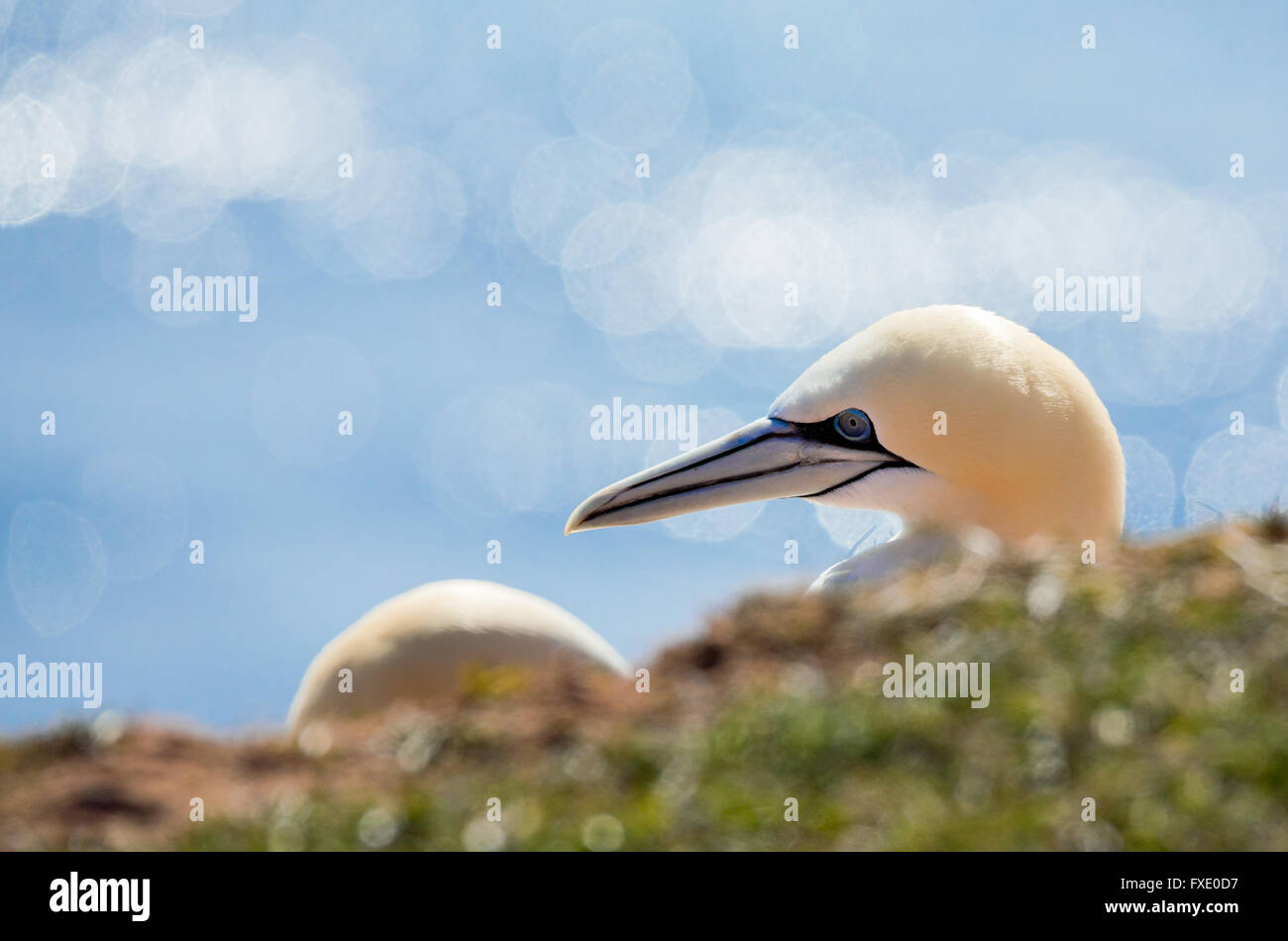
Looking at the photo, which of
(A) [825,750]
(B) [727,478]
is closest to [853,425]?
(B) [727,478]

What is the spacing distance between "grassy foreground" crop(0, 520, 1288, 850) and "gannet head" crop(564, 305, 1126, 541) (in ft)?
8.56

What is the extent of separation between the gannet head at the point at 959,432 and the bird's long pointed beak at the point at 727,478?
2 centimetres

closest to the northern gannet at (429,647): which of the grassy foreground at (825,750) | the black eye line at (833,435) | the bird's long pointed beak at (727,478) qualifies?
the grassy foreground at (825,750)

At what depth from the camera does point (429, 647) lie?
9742 mm

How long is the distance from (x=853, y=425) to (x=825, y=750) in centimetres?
588

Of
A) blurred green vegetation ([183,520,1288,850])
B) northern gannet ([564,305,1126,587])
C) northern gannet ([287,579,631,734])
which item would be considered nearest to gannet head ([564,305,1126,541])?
northern gannet ([564,305,1126,587])

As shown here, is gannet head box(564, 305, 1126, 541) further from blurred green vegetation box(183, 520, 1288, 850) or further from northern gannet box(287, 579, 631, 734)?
blurred green vegetation box(183, 520, 1288, 850)

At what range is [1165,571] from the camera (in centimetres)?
797

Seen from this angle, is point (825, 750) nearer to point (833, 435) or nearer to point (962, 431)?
point (962, 431)

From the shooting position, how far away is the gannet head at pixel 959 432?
10789mm

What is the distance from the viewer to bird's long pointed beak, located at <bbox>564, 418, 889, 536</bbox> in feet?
40.9
